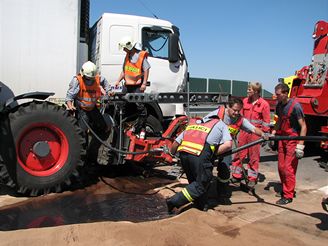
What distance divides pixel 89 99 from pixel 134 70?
3.73 feet

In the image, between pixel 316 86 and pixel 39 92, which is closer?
pixel 39 92

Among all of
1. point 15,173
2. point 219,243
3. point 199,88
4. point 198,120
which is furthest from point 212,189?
point 199,88

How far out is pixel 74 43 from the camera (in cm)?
602

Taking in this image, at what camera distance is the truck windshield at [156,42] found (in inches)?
305

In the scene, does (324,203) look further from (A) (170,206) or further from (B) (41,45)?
(B) (41,45)

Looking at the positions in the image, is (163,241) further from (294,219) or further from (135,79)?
(135,79)

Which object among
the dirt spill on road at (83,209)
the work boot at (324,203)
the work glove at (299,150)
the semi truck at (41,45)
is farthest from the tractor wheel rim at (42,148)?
the work boot at (324,203)

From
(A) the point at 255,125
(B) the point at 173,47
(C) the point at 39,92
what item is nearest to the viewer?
(C) the point at 39,92

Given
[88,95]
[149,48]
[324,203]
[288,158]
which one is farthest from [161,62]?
[324,203]

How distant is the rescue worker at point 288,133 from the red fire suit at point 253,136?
73cm

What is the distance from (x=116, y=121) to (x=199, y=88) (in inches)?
812

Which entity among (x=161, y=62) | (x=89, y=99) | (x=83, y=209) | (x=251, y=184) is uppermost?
(x=161, y=62)

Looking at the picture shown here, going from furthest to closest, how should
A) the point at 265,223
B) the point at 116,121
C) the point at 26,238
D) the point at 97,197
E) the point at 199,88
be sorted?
the point at 199,88 < the point at 116,121 < the point at 97,197 < the point at 265,223 < the point at 26,238

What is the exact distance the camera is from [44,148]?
5445 mm
